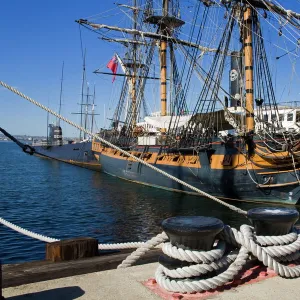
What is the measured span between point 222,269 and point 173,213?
13.9 meters

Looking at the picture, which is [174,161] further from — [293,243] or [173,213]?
[293,243]

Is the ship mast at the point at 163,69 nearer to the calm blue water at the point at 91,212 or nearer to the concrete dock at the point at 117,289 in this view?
the calm blue water at the point at 91,212

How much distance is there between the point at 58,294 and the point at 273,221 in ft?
7.39

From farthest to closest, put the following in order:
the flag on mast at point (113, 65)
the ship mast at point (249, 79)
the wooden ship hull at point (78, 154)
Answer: the wooden ship hull at point (78, 154) → the flag on mast at point (113, 65) → the ship mast at point (249, 79)

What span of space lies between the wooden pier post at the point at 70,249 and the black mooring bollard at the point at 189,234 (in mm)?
1442

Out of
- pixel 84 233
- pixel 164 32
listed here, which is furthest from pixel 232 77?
pixel 84 233

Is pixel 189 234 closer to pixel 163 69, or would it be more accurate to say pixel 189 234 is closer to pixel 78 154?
pixel 163 69

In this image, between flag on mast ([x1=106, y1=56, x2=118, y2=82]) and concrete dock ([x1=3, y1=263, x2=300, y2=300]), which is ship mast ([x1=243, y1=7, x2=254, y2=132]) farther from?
flag on mast ([x1=106, y1=56, x2=118, y2=82])

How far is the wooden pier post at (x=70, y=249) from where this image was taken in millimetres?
4461

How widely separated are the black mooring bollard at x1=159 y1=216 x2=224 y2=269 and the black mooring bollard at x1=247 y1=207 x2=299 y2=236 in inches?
25.5

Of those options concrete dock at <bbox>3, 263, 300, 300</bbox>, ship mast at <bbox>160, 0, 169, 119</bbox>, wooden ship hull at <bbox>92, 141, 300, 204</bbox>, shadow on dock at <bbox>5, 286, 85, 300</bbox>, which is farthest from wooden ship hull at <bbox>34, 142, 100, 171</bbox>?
shadow on dock at <bbox>5, 286, 85, 300</bbox>

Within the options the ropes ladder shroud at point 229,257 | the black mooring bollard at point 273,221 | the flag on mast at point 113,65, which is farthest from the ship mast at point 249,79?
the flag on mast at point 113,65

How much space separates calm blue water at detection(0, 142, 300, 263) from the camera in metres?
12.6

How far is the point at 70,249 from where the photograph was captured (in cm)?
453
